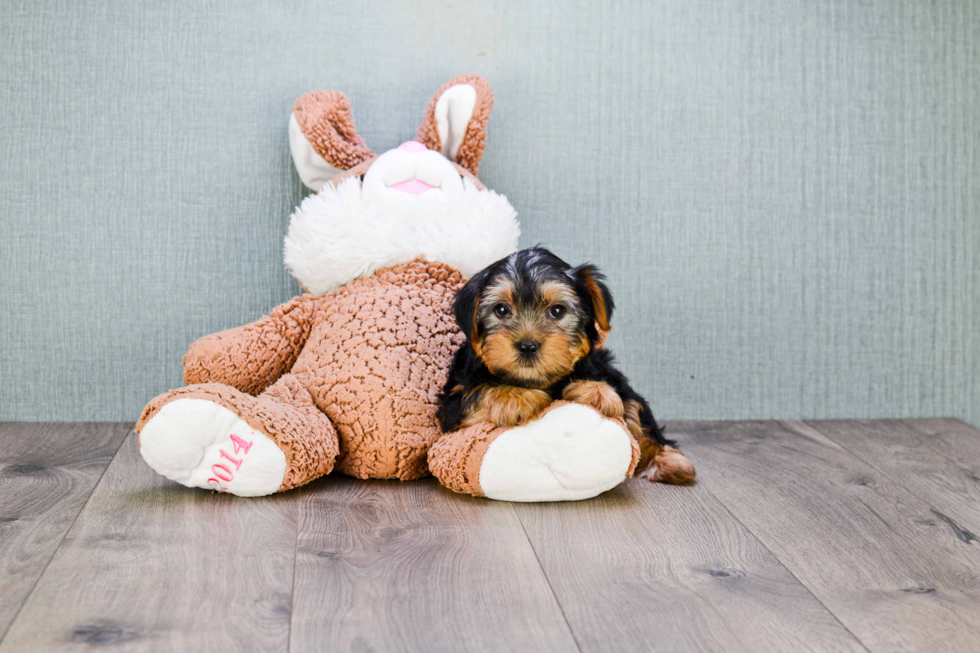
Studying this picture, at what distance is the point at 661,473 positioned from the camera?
6.95 ft

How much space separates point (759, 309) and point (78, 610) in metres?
2.20

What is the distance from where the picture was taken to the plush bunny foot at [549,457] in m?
1.83

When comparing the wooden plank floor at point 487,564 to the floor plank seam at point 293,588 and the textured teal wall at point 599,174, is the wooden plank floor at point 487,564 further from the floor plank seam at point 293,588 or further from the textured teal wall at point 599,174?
the textured teal wall at point 599,174

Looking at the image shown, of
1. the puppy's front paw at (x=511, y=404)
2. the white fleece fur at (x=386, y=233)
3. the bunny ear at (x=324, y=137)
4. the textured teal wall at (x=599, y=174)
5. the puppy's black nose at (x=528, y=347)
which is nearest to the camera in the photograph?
the puppy's black nose at (x=528, y=347)

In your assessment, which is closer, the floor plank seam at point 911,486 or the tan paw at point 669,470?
the floor plank seam at point 911,486

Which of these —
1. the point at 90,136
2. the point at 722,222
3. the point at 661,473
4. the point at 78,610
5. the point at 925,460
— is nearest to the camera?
the point at 78,610

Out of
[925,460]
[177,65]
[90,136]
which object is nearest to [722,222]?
[925,460]

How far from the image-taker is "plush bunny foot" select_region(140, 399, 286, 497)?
5.82 feet

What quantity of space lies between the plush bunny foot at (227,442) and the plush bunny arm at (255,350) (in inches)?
11.0

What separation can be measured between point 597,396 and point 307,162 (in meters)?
1.18

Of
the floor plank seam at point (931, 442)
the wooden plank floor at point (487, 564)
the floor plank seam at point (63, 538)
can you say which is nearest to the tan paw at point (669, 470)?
the wooden plank floor at point (487, 564)

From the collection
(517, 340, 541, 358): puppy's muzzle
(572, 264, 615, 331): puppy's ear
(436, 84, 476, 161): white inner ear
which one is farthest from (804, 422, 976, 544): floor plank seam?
(436, 84, 476, 161): white inner ear

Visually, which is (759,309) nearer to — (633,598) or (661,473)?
(661,473)

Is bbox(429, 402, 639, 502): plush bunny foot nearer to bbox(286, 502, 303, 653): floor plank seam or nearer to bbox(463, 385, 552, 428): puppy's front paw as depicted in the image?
bbox(463, 385, 552, 428): puppy's front paw
